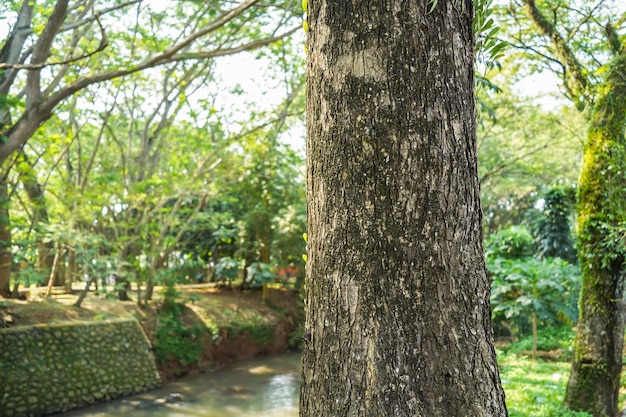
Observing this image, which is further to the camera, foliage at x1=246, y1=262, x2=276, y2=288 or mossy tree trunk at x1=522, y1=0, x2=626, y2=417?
foliage at x1=246, y1=262, x2=276, y2=288

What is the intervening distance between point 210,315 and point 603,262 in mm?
8865

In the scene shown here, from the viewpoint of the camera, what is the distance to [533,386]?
21.5 feet

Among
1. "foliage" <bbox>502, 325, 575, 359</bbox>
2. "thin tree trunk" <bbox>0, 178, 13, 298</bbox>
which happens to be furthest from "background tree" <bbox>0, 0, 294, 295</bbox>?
"foliage" <bbox>502, 325, 575, 359</bbox>

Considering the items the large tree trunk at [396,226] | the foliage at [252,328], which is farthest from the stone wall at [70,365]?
the large tree trunk at [396,226]

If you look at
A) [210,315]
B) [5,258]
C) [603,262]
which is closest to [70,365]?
[5,258]

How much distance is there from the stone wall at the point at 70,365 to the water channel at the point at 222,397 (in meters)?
0.24

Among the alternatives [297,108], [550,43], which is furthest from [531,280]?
[297,108]

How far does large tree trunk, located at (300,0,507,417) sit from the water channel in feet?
23.8

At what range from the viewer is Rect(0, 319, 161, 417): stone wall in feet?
25.4

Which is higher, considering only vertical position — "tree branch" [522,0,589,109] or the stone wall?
"tree branch" [522,0,589,109]

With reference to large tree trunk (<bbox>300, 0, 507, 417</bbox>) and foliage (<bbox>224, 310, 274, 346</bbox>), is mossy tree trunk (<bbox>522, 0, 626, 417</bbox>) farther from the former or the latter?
foliage (<bbox>224, 310, 274, 346</bbox>)

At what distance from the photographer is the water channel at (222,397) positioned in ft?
27.9

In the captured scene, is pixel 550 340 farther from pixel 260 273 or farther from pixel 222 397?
pixel 260 273

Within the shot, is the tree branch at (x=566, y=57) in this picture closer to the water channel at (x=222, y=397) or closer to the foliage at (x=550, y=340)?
the foliage at (x=550, y=340)
